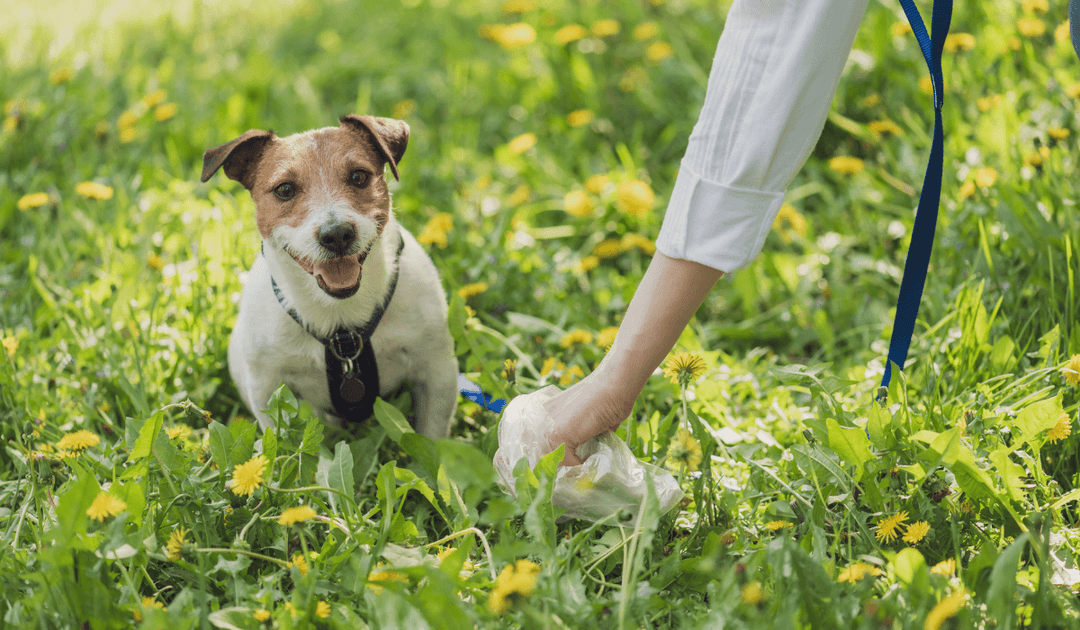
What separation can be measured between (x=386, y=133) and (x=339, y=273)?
43 centimetres

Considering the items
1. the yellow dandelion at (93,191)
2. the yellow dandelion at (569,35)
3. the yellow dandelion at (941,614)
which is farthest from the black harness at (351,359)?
the yellow dandelion at (569,35)

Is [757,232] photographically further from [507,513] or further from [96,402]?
[96,402]

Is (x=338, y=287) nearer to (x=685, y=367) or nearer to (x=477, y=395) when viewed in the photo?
(x=477, y=395)

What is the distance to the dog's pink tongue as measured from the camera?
2064mm

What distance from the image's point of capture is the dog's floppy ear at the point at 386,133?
2188mm

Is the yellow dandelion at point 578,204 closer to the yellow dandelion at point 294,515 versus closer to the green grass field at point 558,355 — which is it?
the green grass field at point 558,355

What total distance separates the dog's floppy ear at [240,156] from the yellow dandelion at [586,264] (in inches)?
50.9

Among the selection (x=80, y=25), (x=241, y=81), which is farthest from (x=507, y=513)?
(x=80, y=25)

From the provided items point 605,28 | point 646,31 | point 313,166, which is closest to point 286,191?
point 313,166

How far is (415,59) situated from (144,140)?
69.7 inches

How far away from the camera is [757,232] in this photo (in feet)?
5.26

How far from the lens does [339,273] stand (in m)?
2.07

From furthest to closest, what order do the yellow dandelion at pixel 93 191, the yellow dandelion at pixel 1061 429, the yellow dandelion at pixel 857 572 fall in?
the yellow dandelion at pixel 93 191, the yellow dandelion at pixel 1061 429, the yellow dandelion at pixel 857 572

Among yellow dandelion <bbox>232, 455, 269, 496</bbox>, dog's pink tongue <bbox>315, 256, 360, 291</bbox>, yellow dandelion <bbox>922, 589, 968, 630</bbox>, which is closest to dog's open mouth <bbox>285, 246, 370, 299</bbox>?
dog's pink tongue <bbox>315, 256, 360, 291</bbox>
